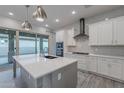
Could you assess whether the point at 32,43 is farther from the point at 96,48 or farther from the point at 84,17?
the point at 96,48

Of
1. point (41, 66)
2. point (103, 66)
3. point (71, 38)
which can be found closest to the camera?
point (41, 66)

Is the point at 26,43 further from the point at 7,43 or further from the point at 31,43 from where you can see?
the point at 7,43

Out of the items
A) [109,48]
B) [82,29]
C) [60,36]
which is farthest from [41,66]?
[60,36]

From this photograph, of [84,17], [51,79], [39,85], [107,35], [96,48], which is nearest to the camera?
[39,85]

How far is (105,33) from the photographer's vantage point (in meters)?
3.65

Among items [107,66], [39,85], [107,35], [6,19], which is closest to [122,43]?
[107,35]

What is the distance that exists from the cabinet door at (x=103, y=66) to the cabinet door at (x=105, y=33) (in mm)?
762

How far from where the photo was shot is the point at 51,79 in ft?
5.25

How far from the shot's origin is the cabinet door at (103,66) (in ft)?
11.1

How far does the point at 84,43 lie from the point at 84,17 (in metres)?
1.43

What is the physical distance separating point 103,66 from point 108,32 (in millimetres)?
1408

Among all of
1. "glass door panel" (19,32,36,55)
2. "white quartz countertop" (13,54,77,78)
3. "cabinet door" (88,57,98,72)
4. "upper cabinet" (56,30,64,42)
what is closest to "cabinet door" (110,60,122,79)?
"cabinet door" (88,57,98,72)

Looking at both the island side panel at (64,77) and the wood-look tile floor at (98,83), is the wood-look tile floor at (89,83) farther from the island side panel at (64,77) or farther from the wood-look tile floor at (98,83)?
the island side panel at (64,77)

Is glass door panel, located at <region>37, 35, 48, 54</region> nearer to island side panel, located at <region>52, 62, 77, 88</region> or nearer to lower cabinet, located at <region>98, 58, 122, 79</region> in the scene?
lower cabinet, located at <region>98, 58, 122, 79</region>
